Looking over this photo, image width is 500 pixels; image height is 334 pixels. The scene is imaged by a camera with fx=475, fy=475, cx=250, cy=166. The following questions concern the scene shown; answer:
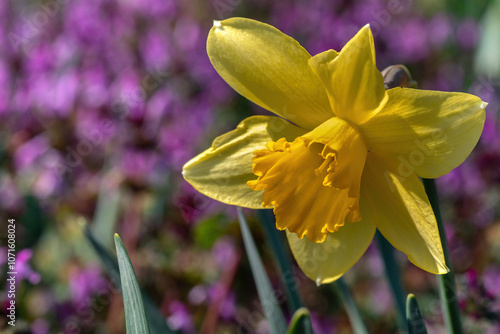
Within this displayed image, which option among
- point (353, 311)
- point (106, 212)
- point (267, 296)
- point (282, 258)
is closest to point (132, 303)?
point (267, 296)

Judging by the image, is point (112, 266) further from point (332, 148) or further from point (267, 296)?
point (332, 148)

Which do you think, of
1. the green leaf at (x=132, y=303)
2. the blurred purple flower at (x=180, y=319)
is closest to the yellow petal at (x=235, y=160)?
the green leaf at (x=132, y=303)

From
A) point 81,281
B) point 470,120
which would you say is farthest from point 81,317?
point 470,120

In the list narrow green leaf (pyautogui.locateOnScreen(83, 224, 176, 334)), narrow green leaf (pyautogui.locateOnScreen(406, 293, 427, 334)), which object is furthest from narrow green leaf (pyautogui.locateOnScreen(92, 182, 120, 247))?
narrow green leaf (pyautogui.locateOnScreen(406, 293, 427, 334))

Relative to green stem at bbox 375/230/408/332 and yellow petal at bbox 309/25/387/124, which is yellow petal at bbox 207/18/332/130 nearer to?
yellow petal at bbox 309/25/387/124

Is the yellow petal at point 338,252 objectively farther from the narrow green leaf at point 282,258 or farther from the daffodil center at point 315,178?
the narrow green leaf at point 282,258

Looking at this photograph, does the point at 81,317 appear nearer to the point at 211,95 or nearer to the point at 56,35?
the point at 211,95
